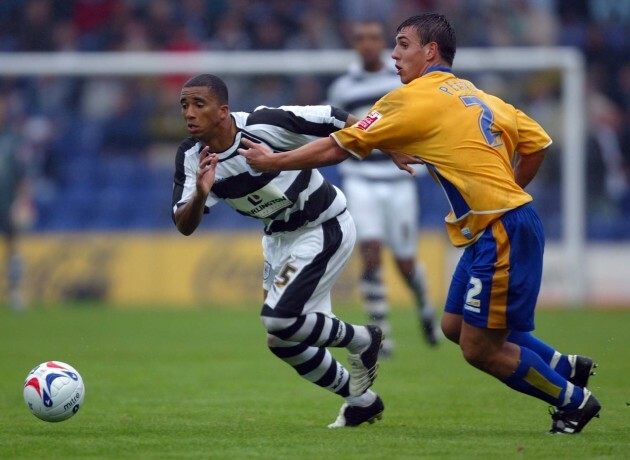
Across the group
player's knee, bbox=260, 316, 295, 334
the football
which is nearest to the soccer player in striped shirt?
player's knee, bbox=260, 316, 295, 334

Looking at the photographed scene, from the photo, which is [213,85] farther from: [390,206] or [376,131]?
[390,206]

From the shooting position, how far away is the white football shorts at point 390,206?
11820 millimetres

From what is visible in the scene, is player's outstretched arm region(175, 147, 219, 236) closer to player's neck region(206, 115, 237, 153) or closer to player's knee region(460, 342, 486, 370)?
player's neck region(206, 115, 237, 153)

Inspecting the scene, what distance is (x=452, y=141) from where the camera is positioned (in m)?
6.39

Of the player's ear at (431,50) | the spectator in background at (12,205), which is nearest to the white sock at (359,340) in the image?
the player's ear at (431,50)

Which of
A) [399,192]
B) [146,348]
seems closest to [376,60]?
[399,192]

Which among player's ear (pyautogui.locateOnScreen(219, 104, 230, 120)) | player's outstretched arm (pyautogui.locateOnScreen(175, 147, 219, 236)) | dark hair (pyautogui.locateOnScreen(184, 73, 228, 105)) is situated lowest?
player's outstretched arm (pyautogui.locateOnScreen(175, 147, 219, 236))

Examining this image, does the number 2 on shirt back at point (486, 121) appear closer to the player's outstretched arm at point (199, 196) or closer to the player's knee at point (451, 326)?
the player's knee at point (451, 326)

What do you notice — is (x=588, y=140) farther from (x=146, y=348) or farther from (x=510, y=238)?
(x=510, y=238)

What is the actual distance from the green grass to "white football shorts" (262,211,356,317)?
75 cm

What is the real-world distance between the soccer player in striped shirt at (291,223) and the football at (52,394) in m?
1.11

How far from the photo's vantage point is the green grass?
6102mm

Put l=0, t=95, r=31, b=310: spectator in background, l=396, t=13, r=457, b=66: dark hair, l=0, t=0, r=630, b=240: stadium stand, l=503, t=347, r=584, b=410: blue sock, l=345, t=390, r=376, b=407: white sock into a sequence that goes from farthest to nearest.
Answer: l=0, t=0, r=630, b=240: stadium stand → l=0, t=95, r=31, b=310: spectator in background → l=345, t=390, r=376, b=407: white sock → l=396, t=13, r=457, b=66: dark hair → l=503, t=347, r=584, b=410: blue sock

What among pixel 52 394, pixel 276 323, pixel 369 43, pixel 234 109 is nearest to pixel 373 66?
pixel 369 43
